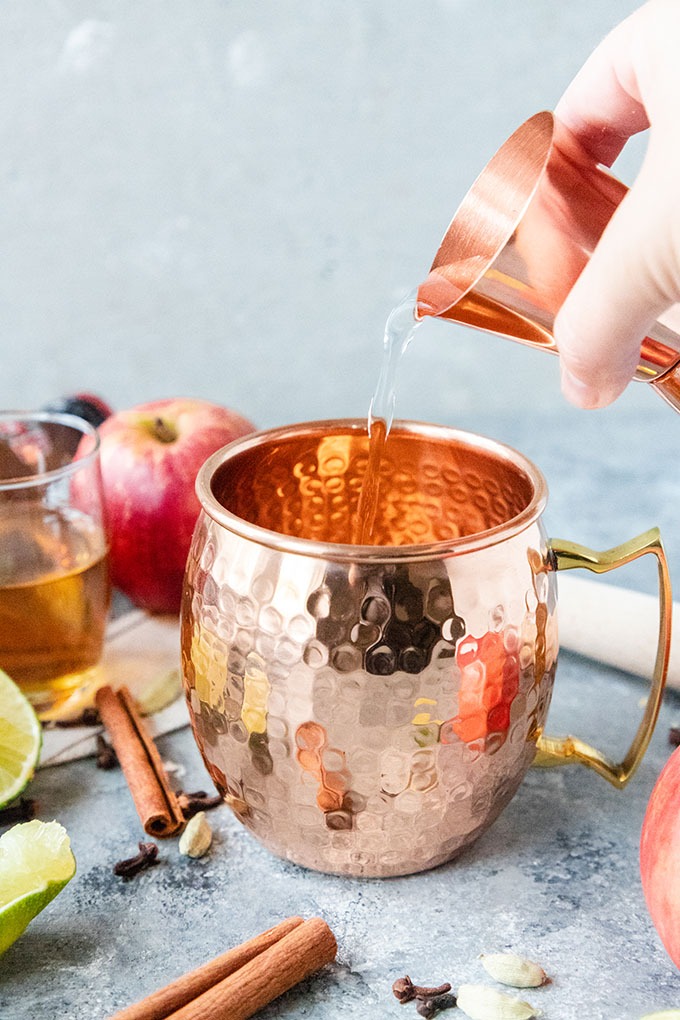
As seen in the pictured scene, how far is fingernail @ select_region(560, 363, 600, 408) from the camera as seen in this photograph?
0.75 meters

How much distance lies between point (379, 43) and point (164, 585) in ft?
3.83

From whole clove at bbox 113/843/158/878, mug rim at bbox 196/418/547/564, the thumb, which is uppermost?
the thumb

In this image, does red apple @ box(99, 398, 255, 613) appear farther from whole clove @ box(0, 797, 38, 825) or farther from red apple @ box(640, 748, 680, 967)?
red apple @ box(640, 748, 680, 967)

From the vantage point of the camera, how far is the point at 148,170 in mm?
2094

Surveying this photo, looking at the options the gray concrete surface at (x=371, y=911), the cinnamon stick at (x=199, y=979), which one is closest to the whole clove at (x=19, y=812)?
the gray concrete surface at (x=371, y=911)

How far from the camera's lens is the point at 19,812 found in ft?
3.18

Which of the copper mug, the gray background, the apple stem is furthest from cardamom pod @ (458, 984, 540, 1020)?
the gray background

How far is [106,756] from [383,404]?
41 centimetres

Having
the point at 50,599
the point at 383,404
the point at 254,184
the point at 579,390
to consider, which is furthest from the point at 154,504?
the point at 254,184

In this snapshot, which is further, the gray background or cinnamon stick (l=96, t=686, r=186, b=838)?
the gray background

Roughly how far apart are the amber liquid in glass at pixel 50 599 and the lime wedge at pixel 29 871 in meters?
0.30

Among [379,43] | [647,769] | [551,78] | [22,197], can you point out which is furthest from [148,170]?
[647,769]

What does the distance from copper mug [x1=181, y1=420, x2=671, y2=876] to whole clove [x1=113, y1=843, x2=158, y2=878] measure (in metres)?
0.08

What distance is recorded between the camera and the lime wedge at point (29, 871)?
2.54ft
